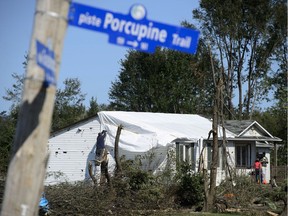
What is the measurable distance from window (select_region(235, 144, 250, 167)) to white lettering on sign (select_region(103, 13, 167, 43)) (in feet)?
97.7

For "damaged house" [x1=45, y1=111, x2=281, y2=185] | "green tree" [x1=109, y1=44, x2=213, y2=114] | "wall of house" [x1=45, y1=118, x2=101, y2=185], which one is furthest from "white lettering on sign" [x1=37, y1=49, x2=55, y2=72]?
"green tree" [x1=109, y1=44, x2=213, y2=114]

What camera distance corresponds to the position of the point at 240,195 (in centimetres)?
1877

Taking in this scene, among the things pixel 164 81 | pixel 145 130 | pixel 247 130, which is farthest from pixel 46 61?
pixel 164 81

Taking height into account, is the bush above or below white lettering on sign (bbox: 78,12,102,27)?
below

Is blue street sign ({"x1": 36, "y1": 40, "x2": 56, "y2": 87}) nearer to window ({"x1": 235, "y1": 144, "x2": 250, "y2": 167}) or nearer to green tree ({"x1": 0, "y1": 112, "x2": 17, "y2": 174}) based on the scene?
green tree ({"x1": 0, "y1": 112, "x2": 17, "y2": 174})

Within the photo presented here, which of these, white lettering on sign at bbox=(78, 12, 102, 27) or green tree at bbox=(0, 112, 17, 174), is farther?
green tree at bbox=(0, 112, 17, 174)

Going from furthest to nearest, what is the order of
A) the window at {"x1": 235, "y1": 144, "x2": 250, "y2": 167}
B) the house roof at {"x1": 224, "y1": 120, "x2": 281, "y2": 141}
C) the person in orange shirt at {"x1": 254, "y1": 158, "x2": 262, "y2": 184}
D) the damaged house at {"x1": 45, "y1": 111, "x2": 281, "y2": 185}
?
the window at {"x1": 235, "y1": 144, "x2": 250, "y2": 167}
the house roof at {"x1": 224, "y1": 120, "x2": 281, "y2": 141}
the person in orange shirt at {"x1": 254, "y1": 158, "x2": 262, "y2": 184}
the damaged house at {"x1": 45, "y1": 111, "x2": 281, "y2": 185}

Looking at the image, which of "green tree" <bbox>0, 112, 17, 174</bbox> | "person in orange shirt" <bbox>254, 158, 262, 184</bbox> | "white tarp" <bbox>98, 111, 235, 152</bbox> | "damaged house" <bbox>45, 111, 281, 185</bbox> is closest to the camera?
"green tree" <bbox>0, 112, 17, 174</bbox>

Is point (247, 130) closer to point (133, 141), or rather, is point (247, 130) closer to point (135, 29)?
point (133, 141)

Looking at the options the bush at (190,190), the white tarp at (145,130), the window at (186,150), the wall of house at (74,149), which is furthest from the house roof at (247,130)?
the bush at (190,190)

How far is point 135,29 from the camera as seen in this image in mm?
4551

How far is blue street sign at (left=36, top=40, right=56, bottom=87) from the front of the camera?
4199mm

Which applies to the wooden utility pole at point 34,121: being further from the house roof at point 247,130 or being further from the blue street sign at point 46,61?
the house roof at point 247,130

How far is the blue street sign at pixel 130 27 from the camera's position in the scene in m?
4.50
